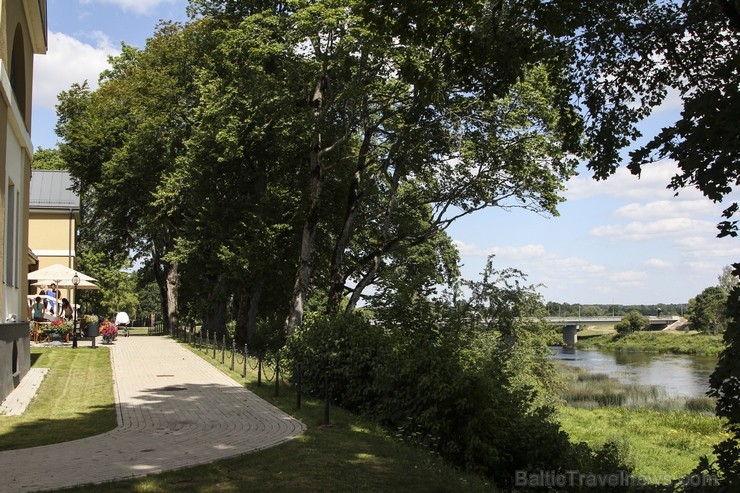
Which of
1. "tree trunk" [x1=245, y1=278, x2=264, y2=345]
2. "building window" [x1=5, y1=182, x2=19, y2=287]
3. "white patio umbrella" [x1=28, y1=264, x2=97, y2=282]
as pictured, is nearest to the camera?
"building window" [x1=5, y1=182, x2=19, y2=287]

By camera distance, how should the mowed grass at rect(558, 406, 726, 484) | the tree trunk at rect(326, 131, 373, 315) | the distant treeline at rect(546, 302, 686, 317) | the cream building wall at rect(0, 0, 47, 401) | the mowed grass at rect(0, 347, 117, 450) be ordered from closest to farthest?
1. the mowed grass at rect(0, 347, 117, 450)
2. the cream building wall at rect(0, 0, 47, 401)
3. the mowed grass at rect(558, 406, 726, 484)
4. the tree trunk at rect(326, 131, 373, 315)
5. the distant treeline at rect(546, 302, 686, 317)

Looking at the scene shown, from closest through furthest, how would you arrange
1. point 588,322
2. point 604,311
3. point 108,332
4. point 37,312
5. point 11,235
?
1. point 11,235
2. point 37,312
3. point 108,332
4. point 588,322
5. point 604,311

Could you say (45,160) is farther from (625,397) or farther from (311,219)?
(625,397)

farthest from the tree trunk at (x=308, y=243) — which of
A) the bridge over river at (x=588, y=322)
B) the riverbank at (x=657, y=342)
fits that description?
the bridge over river at (x=588, y=322)

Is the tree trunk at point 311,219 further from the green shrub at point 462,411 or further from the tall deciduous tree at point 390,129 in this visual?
the green shrub at point 462,411

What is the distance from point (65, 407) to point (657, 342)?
8070cm

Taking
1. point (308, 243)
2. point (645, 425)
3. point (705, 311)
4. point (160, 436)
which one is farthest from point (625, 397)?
point (705, 311)

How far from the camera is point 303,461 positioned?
8.08 m

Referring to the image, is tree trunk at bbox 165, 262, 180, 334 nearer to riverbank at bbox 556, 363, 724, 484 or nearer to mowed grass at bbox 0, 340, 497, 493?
riverbank at bbox 556, 363, 724, 484

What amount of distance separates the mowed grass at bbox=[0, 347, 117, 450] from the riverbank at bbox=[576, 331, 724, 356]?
6136 cm

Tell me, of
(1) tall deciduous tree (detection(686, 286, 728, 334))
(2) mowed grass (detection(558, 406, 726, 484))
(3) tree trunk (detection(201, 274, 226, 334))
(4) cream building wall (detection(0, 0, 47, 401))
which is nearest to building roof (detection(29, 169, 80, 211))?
(3) tree trunk (detection(201, 274, 226, 334))

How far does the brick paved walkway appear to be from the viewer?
756 centimetres

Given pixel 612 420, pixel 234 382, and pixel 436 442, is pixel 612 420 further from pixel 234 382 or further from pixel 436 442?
pixel 436 442

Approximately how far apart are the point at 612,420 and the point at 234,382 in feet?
55.1
